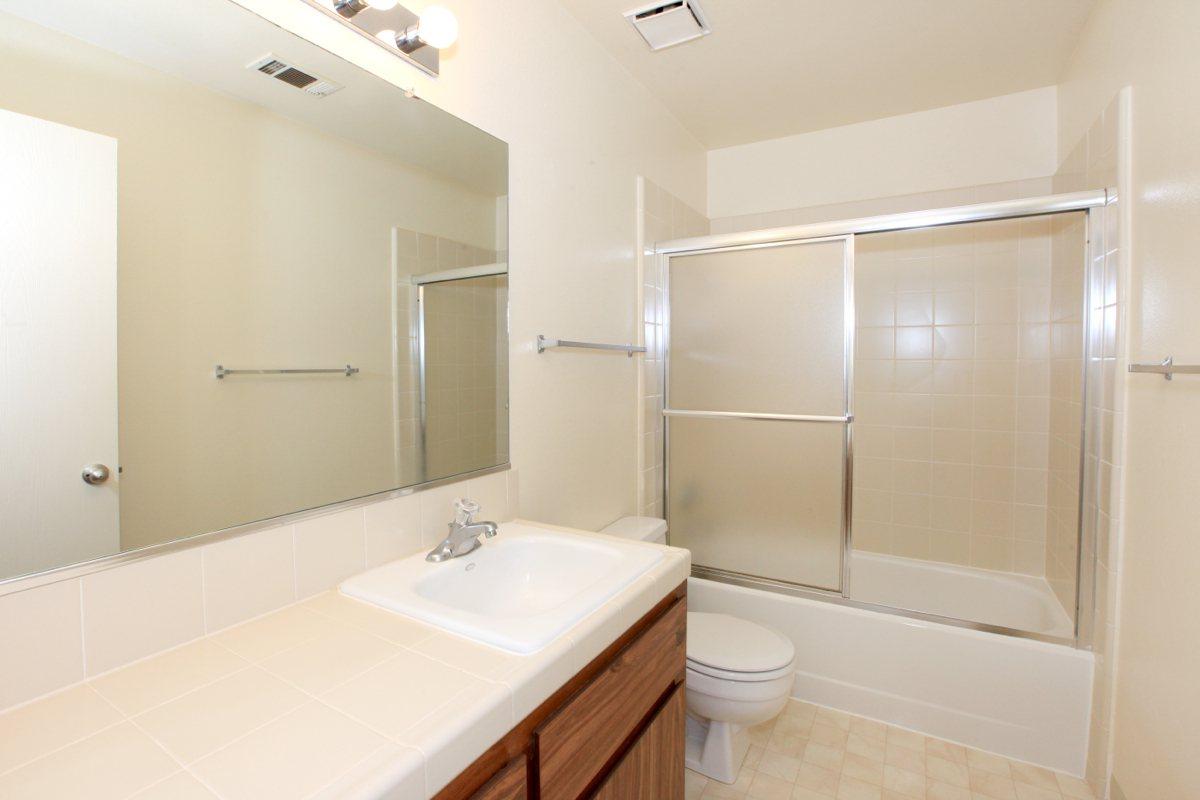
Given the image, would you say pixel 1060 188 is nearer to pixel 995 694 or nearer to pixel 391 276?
pixel 995 694

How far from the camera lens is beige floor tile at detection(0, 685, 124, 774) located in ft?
2.14

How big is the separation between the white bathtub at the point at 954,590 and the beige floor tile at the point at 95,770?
2.35 m

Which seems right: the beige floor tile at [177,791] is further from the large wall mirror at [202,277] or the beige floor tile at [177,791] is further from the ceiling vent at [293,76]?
the ceiling vent at [293,76]

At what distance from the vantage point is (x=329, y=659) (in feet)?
2.77

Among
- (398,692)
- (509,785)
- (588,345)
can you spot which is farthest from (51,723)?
(588,345)

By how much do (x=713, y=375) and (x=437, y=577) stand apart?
60.1 inches

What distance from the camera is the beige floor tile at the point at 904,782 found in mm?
1702

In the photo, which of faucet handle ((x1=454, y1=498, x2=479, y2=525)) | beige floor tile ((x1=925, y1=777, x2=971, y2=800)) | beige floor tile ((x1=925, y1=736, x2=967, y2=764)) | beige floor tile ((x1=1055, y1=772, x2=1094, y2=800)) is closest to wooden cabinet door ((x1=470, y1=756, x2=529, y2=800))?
faucet handle ((x1=454, y1=498, x2=479, y2=525))

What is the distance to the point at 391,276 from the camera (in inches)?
50.5

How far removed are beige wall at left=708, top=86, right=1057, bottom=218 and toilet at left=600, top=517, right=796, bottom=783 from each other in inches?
83.0

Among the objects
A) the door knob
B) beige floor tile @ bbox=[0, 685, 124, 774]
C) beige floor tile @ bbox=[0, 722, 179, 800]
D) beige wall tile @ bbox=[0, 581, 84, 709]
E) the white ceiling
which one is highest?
the white ceiling

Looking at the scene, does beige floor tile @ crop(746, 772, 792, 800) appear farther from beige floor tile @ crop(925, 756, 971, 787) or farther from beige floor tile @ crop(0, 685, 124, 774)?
beige floor tile @ crop(0, 685, 124, 774)

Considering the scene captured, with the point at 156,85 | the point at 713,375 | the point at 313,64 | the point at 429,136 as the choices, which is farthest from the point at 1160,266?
the point at 156,85

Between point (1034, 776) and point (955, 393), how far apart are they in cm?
162
